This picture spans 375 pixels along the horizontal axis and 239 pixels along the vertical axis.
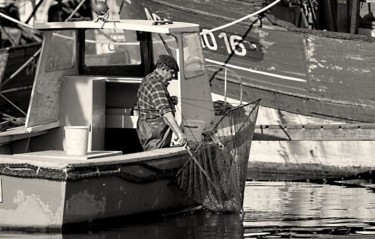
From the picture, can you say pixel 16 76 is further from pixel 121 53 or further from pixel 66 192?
pixel 66 192

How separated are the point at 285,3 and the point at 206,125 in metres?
4.94

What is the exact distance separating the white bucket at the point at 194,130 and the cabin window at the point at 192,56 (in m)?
0.55

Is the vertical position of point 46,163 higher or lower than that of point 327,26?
lower

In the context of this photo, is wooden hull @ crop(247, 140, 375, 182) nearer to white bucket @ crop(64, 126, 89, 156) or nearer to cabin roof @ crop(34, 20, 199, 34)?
cabin roof @ crop(34, 20, 199, 34)

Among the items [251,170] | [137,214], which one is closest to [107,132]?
[137,214]

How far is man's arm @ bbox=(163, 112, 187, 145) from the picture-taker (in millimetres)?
14945

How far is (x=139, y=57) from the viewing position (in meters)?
16.8

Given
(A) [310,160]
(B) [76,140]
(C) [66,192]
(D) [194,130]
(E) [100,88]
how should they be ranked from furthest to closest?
(A) [310,160] < (E) [100,88] < (D) [194,130] < (B) [76,140] < (C) [66,192]

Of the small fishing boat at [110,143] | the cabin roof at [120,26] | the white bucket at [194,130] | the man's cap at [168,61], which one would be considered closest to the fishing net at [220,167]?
the small fishing boat at [110,143]

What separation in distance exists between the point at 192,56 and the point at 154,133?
1.23 metres

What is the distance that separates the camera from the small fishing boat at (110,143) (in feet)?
45.0

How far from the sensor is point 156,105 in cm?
1507

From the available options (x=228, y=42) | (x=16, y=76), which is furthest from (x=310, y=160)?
(x=16, y=76)

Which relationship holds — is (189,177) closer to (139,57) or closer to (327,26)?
(139,57)
